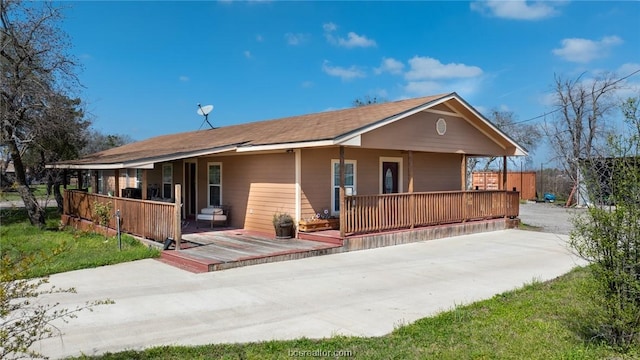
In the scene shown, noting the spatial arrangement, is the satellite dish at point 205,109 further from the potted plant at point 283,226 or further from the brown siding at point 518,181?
the brown siding at point 518,181

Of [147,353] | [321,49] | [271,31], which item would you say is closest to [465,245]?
[147,353]

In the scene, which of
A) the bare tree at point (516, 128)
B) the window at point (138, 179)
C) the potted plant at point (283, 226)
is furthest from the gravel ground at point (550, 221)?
the bare tree at point (516, 128)

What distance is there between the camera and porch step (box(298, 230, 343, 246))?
1028 centimetres

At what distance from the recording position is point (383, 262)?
9.09 metres

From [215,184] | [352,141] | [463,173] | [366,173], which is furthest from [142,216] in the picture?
[463,173]

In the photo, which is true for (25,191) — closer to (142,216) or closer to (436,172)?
(142,216)

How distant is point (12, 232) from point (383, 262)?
41.6 feet

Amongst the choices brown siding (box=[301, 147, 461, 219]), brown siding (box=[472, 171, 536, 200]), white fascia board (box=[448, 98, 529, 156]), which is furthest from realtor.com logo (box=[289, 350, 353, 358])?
brown siding (box=[472, 171, 536, 200])

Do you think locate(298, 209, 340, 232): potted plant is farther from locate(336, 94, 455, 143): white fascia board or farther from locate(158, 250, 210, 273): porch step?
locate(158, 250, 210, 273): porch step

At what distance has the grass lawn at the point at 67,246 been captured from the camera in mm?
8431

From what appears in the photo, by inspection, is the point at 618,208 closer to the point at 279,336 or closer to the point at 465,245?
the point at 279,336

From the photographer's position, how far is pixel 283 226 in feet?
35.8

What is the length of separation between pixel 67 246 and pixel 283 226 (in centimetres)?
476

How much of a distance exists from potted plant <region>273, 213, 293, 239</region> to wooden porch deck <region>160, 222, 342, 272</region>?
0.53ft
